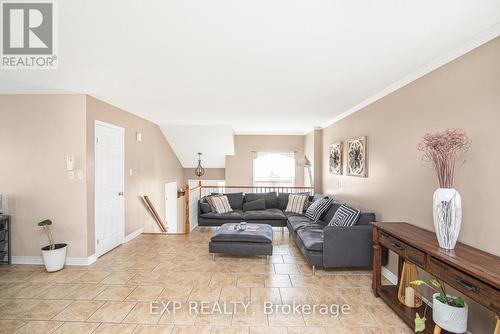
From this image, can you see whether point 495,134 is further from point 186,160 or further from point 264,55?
point 186,160

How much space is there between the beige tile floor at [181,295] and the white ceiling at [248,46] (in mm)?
2501

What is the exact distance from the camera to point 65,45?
2252 millimetres

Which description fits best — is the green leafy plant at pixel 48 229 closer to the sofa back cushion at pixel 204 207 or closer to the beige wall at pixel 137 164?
the beige wall at pixel 137 164

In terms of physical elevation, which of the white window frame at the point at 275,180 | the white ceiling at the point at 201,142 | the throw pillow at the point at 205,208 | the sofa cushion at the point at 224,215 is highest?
the white ceiling at the point at 201,142

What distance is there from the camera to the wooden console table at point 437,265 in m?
1.58

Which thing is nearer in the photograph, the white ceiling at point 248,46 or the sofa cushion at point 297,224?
the white ceiling at point 248,46

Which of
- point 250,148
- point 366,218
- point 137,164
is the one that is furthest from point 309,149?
point 137,164

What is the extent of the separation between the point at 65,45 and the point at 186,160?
640 centimetres

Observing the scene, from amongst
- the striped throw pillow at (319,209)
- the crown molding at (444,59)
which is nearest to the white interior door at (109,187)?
the striped throw pillow at (319,209)

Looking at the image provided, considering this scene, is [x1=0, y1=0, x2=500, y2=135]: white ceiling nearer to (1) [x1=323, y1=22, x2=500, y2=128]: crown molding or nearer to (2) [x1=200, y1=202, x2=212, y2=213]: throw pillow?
(1) [x1=323, y1=22, x2=500, y2=128]: crown molding

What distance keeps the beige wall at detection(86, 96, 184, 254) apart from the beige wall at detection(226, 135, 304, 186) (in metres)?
2.00

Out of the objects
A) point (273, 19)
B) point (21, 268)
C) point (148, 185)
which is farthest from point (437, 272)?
point (148, 185)

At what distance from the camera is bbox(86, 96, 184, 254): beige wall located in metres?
3.88

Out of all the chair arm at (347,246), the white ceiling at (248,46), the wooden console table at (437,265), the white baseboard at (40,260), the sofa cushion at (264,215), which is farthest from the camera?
the sofa cushion at (264,215)
